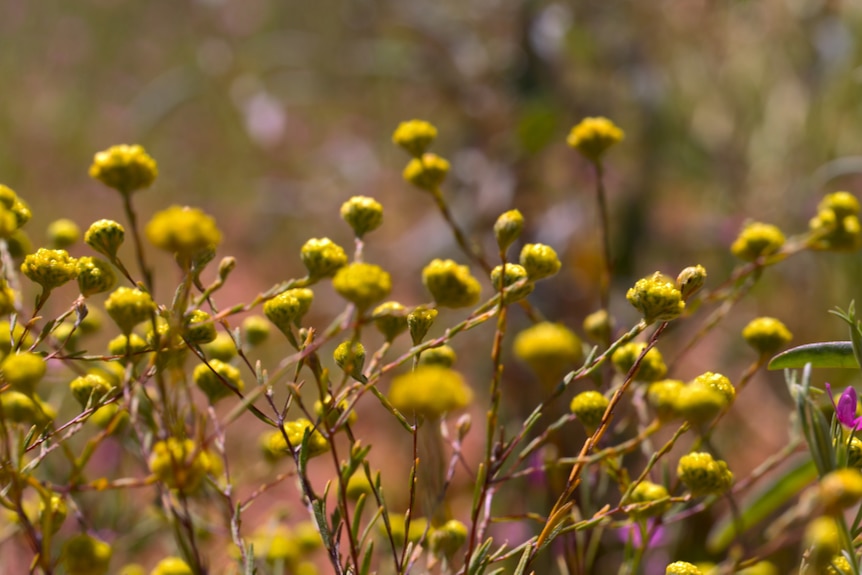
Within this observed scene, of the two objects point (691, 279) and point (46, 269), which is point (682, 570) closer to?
point (691, 279)

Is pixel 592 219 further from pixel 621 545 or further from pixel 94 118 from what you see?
pixel 94 118

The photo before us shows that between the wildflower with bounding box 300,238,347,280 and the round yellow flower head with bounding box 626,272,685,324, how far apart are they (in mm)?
188

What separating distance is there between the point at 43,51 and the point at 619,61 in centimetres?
→ 368

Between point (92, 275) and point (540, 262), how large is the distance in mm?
307

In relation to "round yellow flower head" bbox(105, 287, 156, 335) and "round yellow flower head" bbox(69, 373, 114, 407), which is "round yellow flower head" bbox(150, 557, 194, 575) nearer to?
"round yellow flower head" bbox(69, 373, 114, 407)

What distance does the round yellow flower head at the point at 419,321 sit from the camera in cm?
52

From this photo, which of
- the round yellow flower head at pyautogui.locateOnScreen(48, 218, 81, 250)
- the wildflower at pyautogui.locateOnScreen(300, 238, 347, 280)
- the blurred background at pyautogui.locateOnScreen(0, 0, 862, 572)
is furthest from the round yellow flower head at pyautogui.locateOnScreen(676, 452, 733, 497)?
the blurred background at pyautogui.locateOnScreen(0, 0, 862, 572)

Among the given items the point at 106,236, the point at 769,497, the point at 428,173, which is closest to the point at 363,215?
the point at 428,173

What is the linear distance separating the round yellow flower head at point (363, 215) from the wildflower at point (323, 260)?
0.12 m

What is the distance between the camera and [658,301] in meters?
A: 0.49

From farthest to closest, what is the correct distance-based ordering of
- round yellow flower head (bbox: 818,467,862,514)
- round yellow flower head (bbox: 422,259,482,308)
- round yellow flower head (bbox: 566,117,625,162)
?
round yellow flower head (bbox: 566,117,625,162)
round yellow flower head (bbox: 422,259,482,308)
round yellow flower head (bbox: 818,467,862,514)

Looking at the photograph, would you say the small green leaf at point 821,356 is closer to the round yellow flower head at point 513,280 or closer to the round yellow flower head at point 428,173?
the round yellow flower head at point 513,280

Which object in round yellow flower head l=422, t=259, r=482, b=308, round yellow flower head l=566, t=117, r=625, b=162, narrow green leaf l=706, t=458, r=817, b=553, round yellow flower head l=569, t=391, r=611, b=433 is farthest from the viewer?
narrow green leaf l=706, t=458, r=817, b=553

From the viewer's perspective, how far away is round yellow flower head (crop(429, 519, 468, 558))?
548mm
